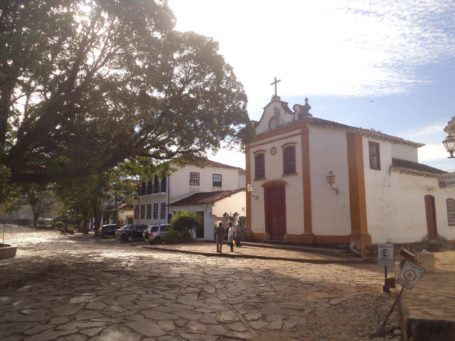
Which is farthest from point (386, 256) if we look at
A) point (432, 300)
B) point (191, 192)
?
point (191, 192)

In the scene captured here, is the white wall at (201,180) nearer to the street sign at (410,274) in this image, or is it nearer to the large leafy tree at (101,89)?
the large leafy tree at (101,89)

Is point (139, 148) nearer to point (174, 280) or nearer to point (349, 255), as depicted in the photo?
point (174, 280)

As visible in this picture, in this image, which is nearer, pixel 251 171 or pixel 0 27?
pixel 0 27

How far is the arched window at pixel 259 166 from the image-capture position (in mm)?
23734

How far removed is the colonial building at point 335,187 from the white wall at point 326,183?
49 mm

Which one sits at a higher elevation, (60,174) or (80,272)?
(60,174)

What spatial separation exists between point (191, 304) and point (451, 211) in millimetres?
21632

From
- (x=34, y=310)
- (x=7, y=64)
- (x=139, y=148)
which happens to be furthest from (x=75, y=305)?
(x=139, y=148)

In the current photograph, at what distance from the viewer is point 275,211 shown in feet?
73.3

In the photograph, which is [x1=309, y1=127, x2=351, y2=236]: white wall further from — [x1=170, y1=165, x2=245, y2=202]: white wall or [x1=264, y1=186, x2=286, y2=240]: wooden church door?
[x1=170, y1=165, x2=245, y2=202]: white wall

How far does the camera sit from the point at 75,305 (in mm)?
7535

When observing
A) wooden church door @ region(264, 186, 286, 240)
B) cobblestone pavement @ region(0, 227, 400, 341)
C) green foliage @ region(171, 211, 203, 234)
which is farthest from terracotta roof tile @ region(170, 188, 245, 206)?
cobblestone pavement @ region(0, 227, 400, 341)

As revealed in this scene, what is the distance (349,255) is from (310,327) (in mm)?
11544

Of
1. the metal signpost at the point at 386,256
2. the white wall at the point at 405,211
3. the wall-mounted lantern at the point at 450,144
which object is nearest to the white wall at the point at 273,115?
the white wall at the point at 405,211
